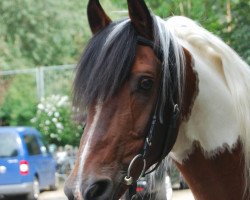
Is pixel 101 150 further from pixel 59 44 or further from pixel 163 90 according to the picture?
pixel 59 44

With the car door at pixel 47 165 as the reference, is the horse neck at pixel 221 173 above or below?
above

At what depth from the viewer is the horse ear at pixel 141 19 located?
298 cm

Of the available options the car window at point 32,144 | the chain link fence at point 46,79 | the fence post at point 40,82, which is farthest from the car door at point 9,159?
the fence post at point 40,82

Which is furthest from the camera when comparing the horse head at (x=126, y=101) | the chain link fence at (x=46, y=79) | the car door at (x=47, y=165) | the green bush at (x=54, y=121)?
the chain link fence at (x=46, y=79)

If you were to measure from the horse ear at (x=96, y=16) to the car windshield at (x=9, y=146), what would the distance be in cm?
1382

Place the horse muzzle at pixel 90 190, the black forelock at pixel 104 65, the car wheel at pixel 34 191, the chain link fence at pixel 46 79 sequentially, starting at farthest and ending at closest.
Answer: the chain link fence at pixel 46 79 → the car wheel at pixel 34 191 → the black forelock at pixel 104 65 → the horse muzzle at pixel 90 190

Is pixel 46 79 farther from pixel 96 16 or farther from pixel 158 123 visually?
pixel 158 123

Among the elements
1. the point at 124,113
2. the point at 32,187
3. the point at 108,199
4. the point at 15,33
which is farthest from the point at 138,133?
the point at 15,33

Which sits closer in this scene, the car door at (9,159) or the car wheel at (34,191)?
the car door at (9,159)

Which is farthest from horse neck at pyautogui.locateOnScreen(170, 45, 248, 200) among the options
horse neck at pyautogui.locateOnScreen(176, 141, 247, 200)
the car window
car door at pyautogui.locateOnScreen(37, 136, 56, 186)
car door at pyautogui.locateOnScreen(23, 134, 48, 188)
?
car door at pyautogui.locateOnScreen(37, 136, 56, 186)

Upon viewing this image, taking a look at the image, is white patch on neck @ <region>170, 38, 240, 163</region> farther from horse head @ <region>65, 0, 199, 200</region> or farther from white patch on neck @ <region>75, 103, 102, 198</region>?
white patch on neck @ <region>75, 103, 102, 198</region>

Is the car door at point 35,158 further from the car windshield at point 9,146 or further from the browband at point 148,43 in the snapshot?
the browband at point 148,43

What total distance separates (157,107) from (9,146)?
561 inches

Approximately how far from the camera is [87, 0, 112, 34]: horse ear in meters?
3.16
